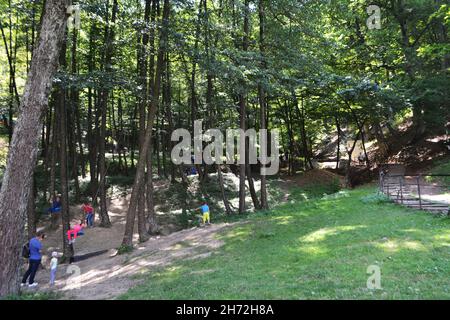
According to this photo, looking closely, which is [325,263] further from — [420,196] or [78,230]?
[78,230]

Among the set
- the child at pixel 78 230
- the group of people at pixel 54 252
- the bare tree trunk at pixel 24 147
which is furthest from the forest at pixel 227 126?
the child at pixel 78 230

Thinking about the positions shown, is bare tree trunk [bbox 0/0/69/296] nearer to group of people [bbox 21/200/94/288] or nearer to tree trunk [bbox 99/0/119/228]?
group of people [bbox 21/200/94/288]

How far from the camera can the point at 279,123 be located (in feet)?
109

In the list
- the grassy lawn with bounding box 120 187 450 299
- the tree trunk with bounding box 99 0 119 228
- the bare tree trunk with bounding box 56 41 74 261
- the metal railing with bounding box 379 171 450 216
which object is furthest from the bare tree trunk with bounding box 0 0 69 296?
the metal railing with bounding box 379 171 450 216

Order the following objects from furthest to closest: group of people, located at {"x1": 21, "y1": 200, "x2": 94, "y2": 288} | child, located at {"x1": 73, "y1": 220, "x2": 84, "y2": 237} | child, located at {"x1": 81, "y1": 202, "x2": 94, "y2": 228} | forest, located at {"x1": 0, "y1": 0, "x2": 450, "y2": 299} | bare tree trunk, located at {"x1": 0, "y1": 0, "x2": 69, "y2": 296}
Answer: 1. child, located at {"x1": 81, "y1": 202, "x2": 94, "y2": 228}
2. child, located at {"x1": 73, "y1": 220, "x2": 84, "y2": 237}
3. group of people, located at {"x1": 21, "y1": 200, "x2": 94, "y2": 288}
4. forest, located at {"x1": 0, "y1": 0, "x2": 450, "y2": 299}
5. bare tree trunk, located at {"x1": 0, "y1": 0, "x2": 69, "y2": 296}

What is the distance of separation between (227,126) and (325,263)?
15.3m

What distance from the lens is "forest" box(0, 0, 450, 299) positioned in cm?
789

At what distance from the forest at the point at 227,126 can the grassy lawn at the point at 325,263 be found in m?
0.07

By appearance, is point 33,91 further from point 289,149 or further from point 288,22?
point 289,149

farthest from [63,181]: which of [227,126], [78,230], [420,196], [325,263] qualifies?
[420,196]

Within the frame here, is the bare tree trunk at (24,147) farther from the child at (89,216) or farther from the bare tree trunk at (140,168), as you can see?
the child at (89,216)

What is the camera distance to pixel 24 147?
7.80 m

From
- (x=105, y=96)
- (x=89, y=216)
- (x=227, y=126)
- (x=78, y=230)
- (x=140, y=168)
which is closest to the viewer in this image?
(x=140, y=168)

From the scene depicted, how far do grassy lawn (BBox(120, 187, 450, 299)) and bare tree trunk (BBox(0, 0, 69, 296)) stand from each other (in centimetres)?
262
